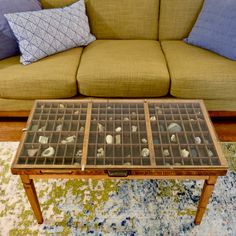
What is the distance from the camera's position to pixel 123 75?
5.30ft

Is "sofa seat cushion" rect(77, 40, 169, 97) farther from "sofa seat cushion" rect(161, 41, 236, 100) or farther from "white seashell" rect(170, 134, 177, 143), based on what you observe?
"white seashell" rect(170, 134, 177, 143)

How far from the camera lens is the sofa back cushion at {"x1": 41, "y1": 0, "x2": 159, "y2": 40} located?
75.9 inches

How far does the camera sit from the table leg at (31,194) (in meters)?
1.06

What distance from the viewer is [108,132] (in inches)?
46.4

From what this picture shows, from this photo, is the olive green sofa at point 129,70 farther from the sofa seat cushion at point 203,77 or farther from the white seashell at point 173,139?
the white seashell at point 173,139

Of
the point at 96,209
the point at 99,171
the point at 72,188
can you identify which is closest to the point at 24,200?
the point at 72,188

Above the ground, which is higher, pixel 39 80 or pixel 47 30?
pixel 47 30

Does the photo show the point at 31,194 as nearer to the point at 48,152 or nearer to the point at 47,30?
the point at 48,152

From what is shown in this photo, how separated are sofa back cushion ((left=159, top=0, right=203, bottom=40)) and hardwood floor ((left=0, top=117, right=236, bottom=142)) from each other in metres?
0.73

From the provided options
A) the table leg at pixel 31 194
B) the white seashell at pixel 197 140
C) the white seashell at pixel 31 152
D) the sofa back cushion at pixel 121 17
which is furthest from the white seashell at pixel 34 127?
the sofa back cushion at pixel 121 17

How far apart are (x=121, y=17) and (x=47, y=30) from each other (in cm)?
59

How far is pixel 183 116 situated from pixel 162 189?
0.44 metres

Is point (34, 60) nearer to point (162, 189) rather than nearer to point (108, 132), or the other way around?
point (108, 132)

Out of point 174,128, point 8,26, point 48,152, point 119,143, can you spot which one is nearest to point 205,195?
point 174,128
